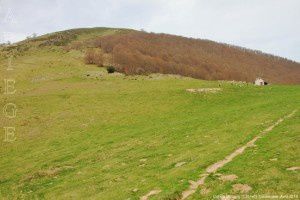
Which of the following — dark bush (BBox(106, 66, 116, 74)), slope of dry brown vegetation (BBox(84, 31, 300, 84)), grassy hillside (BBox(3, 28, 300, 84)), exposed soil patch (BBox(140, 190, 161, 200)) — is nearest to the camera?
exposed soil patch (BBox(140, 190, 161, 200))

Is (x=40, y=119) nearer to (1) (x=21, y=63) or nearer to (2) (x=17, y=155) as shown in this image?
(2) (x=17, y=155)

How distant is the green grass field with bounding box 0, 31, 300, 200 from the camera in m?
25.8

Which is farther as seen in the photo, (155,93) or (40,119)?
(155,93)

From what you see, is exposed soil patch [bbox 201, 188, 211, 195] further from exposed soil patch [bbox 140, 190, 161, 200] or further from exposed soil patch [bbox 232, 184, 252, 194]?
exposed soil patch [bbox 140, 190, 161, 200]

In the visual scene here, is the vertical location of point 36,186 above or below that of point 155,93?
below

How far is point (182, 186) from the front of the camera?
23.5 metres

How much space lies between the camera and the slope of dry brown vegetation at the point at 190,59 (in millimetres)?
104688

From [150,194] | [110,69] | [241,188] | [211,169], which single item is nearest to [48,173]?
[150,194]

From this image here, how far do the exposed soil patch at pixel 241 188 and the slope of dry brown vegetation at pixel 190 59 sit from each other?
7075 cm

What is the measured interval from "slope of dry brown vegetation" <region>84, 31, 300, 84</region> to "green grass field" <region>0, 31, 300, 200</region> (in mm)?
22666

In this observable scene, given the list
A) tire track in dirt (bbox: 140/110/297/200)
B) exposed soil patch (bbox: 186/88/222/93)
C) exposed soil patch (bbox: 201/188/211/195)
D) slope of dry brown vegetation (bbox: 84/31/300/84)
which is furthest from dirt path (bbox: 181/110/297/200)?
slope of dry brown vegetation (bbox: 84/31/300/84)

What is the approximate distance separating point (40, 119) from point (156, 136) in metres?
19.8

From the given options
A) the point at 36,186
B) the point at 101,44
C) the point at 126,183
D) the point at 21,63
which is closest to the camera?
the point at 126,183

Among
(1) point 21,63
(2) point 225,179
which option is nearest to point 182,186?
(2) point 225,179
